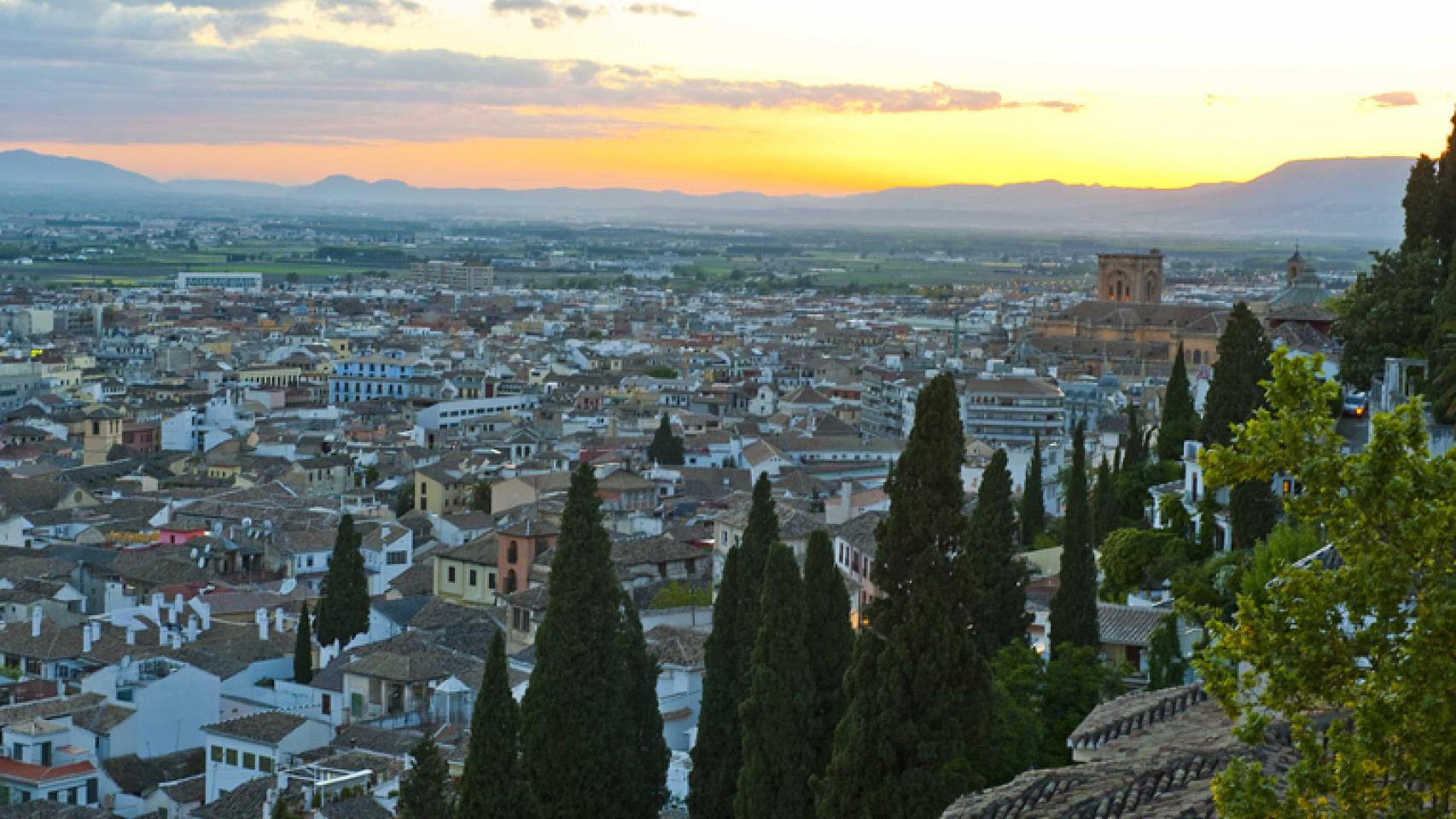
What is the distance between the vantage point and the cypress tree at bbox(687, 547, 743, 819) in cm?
2216

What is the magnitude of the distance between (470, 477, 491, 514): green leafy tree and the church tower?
229 ft

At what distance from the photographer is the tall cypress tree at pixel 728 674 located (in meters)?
22.2

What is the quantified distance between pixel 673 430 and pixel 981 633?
164ft

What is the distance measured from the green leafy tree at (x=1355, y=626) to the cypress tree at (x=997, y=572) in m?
13.7

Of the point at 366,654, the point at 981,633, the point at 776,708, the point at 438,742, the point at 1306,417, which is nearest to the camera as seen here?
the point at 1306,417

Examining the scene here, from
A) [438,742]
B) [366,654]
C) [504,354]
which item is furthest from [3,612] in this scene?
[504,354]

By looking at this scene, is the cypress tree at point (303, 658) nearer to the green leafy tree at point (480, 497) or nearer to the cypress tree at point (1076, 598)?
the cypress tree at point (1076, 598)

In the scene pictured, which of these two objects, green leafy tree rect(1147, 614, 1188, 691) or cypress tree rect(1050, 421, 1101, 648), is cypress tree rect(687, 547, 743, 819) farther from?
green leafy tree rect(1147, 614, 1188, 691)

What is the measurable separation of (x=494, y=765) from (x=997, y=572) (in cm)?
641

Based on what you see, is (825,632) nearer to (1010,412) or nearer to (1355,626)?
(1355,626)

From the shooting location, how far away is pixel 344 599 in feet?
119

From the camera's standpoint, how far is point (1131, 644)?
2408 cm

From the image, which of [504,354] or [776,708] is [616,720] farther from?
[504,354]

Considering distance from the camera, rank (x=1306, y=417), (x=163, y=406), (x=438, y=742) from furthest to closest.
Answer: (x=163, y=406) → (x=438, y=742) → (x=1306, y=417)
